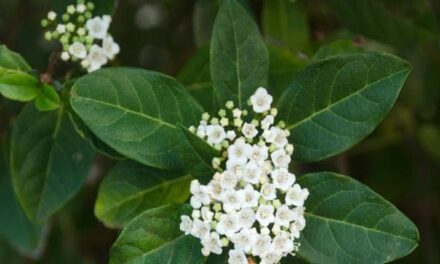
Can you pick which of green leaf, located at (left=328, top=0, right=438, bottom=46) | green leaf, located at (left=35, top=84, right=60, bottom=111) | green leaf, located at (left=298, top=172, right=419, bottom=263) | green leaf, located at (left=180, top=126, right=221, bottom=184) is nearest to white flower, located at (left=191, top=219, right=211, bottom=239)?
green leaf, located at (left=180, top=126, right=221, bottom=184)

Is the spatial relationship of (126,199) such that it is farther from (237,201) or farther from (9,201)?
(9,201)

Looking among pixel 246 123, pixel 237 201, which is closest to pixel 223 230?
pixel 237 201

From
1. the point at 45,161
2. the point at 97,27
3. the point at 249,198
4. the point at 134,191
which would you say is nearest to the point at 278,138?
the point at 249,198

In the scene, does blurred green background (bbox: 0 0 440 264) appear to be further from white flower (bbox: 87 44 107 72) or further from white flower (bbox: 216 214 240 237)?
white flower (bbox: 216 214 240 237)

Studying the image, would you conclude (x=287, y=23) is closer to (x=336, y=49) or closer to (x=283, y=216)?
(x=336, y=49)

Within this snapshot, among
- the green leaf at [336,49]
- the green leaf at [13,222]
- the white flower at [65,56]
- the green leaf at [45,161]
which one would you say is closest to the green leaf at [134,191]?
the green leaf at [45,161]

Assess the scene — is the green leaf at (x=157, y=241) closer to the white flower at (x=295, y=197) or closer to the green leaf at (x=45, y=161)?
the white flower at (x=295, y=197)
